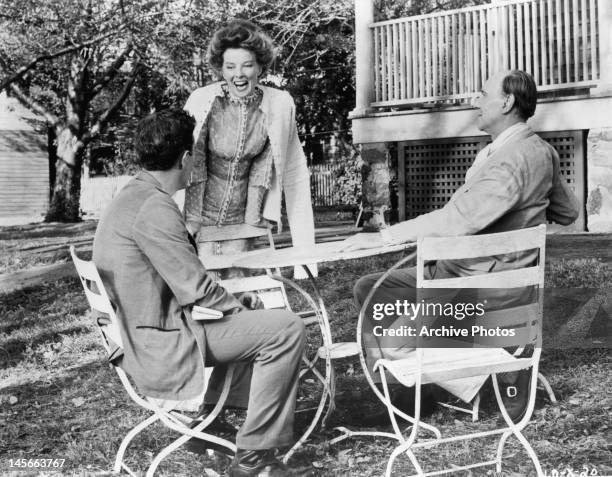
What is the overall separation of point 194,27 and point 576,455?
1029 centimetres

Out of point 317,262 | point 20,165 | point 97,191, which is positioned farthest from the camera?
point 97,191

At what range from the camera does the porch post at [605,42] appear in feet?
31.6

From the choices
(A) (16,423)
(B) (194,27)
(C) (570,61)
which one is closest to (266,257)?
(A) (16,423)

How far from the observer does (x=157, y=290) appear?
9.50 ft

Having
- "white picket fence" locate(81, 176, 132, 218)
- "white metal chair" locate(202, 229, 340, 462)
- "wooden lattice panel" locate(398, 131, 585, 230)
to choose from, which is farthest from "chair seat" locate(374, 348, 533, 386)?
"white picket fence" locate(81, 176, 132, 218)

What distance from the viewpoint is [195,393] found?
9.39 ft

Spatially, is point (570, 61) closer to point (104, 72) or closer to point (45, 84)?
point (104, 72)

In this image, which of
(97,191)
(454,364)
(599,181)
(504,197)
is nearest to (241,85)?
(504,197)

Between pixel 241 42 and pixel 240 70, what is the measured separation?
5.1 inches

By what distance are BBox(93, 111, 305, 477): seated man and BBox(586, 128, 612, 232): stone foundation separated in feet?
24.8

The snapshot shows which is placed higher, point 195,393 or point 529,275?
point 529,275

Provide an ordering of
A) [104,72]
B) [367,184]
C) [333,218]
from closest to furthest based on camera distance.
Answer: [367,184] → [333,218] → [104,72]

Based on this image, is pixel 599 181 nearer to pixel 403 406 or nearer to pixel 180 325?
pixel 403 406

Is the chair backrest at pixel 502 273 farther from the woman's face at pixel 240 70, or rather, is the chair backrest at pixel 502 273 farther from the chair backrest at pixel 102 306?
the woman's face at pixel 240 70
